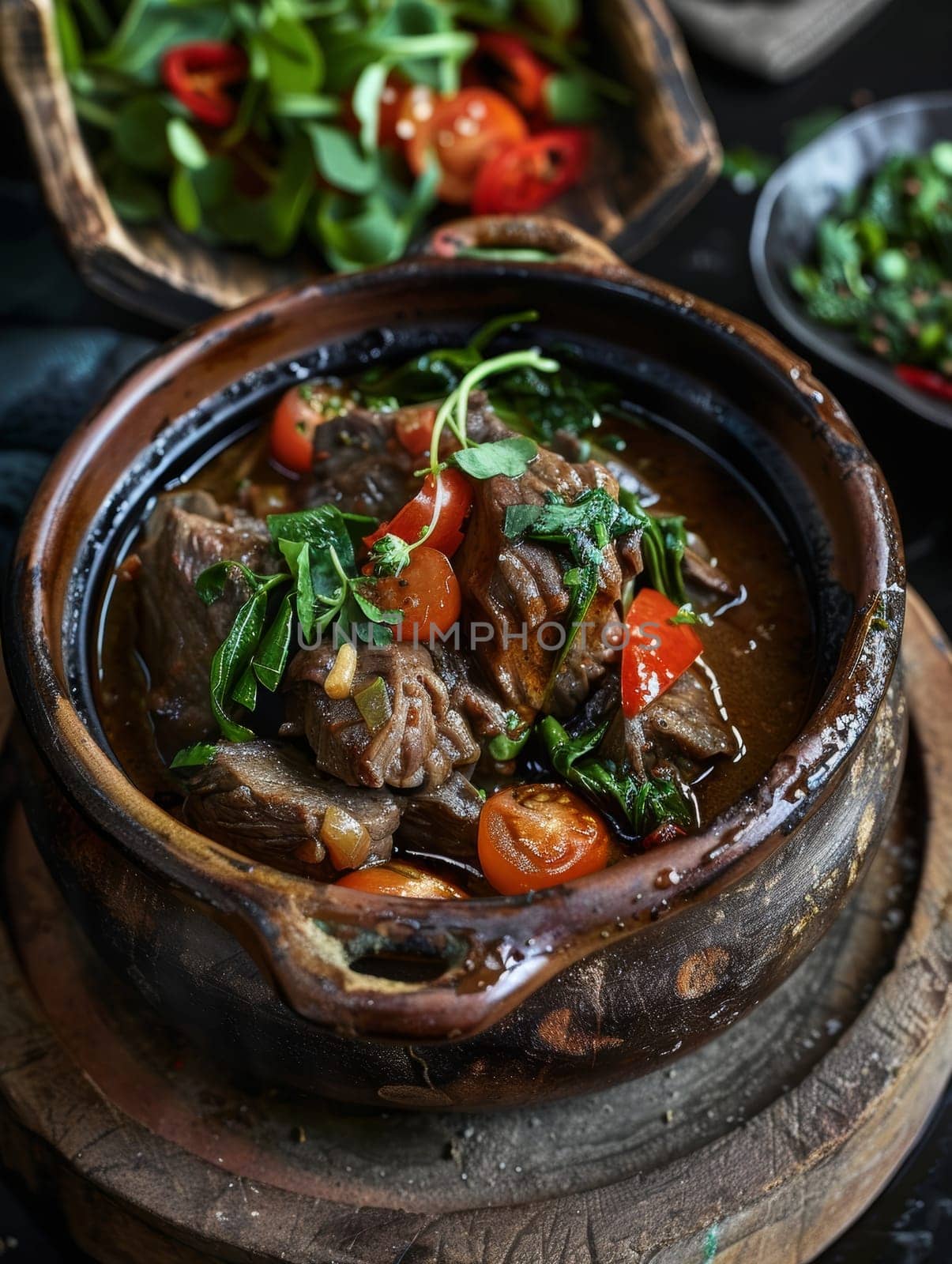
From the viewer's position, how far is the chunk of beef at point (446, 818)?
87.1 inches

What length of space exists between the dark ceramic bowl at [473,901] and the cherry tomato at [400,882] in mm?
199

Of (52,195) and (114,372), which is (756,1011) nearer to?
(114,372)

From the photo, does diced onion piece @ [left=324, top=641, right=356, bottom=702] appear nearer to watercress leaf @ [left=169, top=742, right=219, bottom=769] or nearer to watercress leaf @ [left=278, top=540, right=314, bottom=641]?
watercress leaf @ [left=278, top=540, right=314, bottom=641]

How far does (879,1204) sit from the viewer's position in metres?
2.82

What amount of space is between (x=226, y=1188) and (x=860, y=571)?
5.52 feet

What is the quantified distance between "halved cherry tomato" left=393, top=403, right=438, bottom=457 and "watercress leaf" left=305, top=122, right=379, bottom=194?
2.02 meters

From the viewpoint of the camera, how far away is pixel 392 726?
7.13 ft

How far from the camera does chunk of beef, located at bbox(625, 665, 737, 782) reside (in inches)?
89.7

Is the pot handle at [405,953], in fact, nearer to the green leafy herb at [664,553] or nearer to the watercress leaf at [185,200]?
the green leafy herb at [664,553]

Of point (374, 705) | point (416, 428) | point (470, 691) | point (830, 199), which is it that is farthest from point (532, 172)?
point (374, 705)

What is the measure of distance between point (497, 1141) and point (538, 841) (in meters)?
0.73

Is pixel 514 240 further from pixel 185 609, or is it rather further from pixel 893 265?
pixel 893 265

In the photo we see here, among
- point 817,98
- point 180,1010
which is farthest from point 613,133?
point 180,1010

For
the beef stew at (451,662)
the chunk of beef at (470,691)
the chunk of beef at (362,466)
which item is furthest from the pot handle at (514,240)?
the chunk of beef at (470,691)
